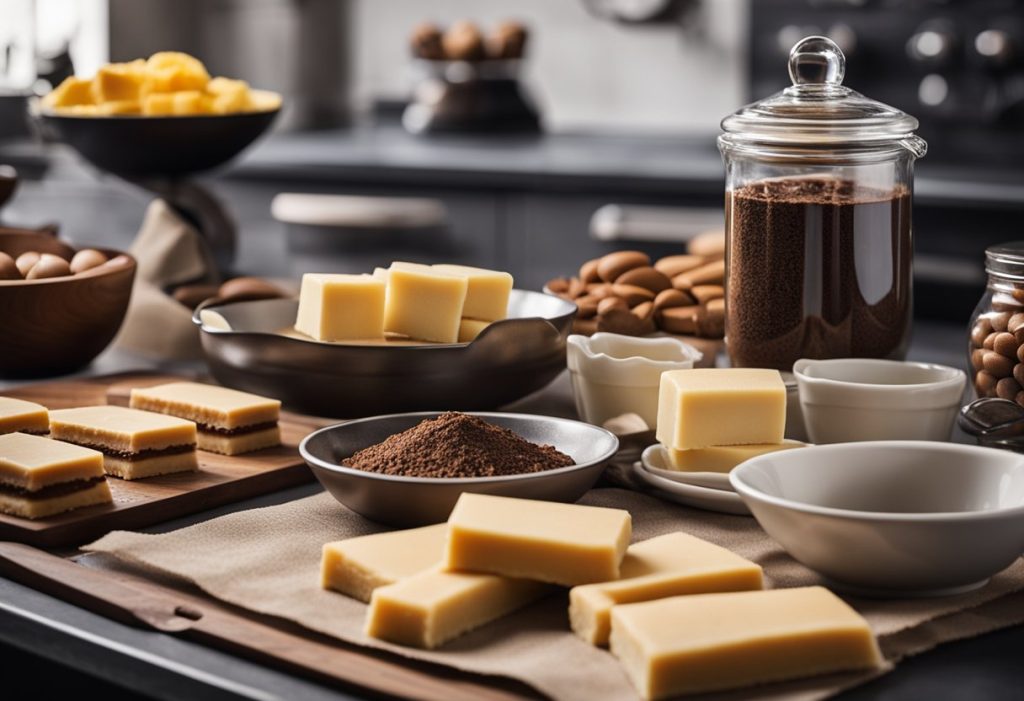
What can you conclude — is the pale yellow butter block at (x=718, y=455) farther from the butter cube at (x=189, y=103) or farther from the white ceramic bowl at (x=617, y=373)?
the butter cube at (x=189, y=103)

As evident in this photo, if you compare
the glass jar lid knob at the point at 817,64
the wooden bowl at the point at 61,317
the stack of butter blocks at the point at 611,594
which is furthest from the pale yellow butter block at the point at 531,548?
the wooden bowl at the point at 61,317

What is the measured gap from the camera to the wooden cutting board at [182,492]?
956 mm

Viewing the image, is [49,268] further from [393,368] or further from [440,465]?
[440,465]

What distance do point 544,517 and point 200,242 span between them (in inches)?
40.3

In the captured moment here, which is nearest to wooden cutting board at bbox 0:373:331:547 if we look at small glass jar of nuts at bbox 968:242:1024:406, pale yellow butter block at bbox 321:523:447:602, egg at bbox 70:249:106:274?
pale yellow butter block at bbox 321:523:447:602

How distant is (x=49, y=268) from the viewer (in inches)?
54.6

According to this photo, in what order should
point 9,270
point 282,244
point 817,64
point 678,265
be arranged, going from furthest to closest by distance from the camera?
point 282,244 < point 678,265 < point 9,270 < point 817,64

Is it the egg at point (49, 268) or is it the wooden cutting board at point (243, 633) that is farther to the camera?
the egg at point (49, 268)

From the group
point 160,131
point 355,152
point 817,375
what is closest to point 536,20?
point 355,152

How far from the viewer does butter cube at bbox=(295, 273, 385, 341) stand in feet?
3.87

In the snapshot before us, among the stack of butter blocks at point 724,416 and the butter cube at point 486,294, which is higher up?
the butter cube at point 486,294

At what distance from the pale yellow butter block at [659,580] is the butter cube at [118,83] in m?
1.12

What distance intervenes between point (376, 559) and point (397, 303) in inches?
16.3

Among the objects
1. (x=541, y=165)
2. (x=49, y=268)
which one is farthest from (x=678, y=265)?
(x=541, y=165)
